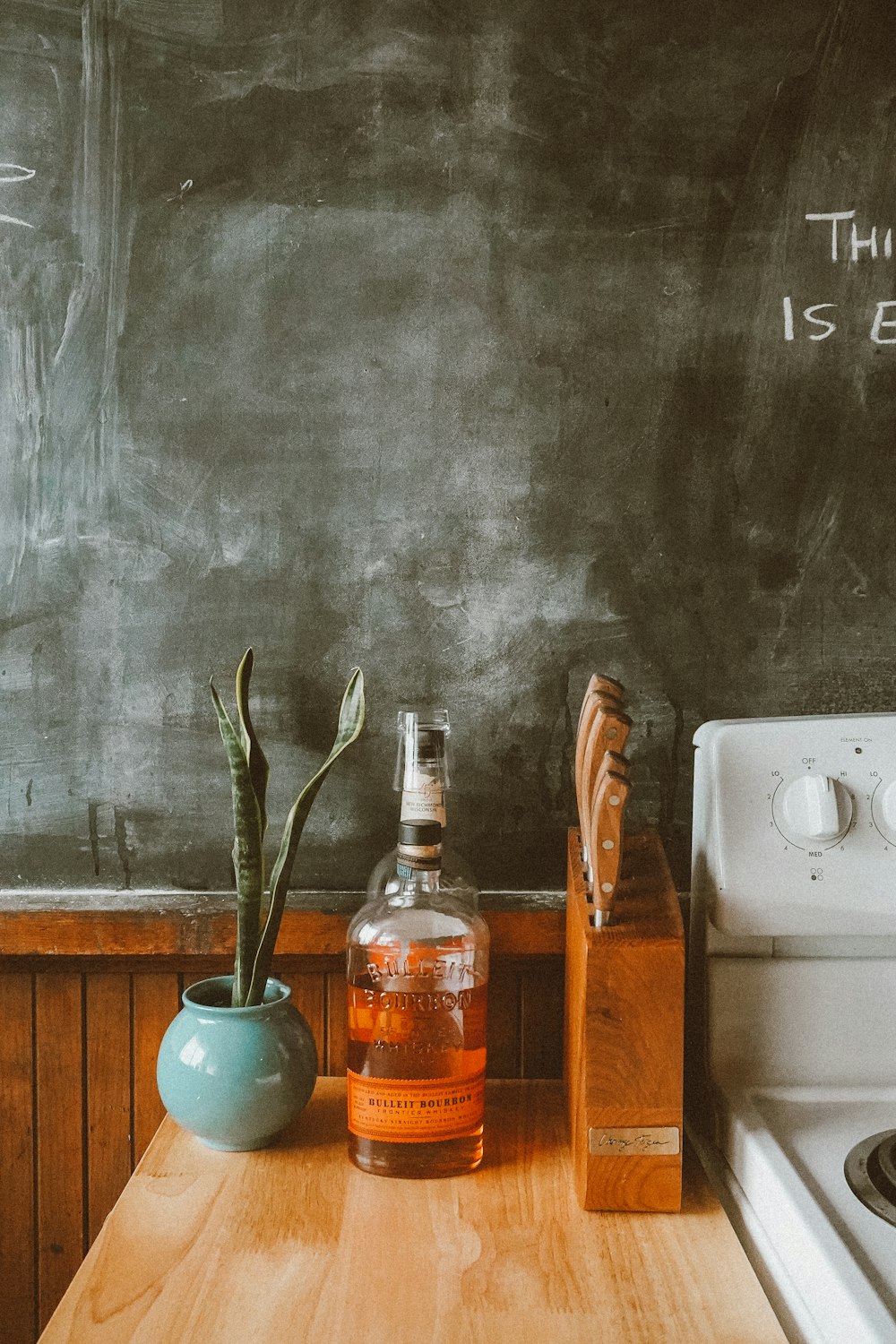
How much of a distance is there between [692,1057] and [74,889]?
76 centimetres

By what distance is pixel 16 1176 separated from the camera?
1.25m

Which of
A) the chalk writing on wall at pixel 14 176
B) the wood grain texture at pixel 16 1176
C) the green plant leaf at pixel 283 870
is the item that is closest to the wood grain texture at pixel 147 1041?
the wood grain texture at pixel 16 1176

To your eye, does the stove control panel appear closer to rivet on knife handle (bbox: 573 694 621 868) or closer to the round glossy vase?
rivet on knife handle (bbox: 573 694 621 868)

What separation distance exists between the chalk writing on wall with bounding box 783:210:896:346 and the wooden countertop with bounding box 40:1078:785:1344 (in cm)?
94

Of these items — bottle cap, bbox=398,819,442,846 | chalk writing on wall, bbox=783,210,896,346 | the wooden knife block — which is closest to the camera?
the wooden knife block

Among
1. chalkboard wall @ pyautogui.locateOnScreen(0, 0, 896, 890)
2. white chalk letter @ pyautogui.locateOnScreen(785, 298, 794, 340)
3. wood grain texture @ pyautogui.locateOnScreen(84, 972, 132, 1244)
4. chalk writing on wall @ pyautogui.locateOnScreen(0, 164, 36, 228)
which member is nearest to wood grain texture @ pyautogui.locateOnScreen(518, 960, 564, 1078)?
chalkboard wall @ pyautogui.locateOnScreen(0, 0, 896, 890)

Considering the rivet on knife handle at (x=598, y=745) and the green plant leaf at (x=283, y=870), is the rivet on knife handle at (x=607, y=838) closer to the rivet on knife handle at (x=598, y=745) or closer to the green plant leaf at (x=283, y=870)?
the rivet on knife handle at (x=598, y=745)

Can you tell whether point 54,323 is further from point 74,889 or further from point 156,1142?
point 156,1142

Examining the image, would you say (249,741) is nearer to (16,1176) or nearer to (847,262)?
(16,1176)

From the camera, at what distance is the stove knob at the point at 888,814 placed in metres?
1.00

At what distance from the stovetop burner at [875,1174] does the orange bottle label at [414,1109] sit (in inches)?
13.6

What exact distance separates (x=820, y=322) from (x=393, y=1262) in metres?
1.09

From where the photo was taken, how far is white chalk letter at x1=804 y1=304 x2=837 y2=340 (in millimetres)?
1222

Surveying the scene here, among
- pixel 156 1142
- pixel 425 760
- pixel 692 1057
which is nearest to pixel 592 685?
pixel 425 760
